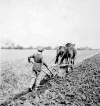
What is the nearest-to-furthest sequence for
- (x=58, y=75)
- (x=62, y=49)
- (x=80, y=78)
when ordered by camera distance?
1. (x=80, y=78)
2. (x=58, y=75)
3. (x=62, y=49)

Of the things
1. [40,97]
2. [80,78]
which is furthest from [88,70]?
[40,97]

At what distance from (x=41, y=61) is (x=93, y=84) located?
2524 mm

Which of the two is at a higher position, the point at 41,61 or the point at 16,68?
the point at 41,61

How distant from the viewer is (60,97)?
7.64m

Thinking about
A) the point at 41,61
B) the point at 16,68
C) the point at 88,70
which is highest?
the point at 41,61

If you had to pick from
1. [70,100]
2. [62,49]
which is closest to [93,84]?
[70,100]

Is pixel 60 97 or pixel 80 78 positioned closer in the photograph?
pixel 60 97

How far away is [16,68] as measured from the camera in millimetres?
18156

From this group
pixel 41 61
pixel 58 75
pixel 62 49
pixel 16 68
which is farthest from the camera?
pixel 16 68

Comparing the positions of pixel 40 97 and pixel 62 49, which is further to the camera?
pixel 62 49

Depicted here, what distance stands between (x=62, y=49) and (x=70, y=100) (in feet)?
14.6

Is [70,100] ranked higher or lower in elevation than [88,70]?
lower

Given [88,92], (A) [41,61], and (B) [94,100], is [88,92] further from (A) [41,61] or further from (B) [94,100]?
(A) [41,61]

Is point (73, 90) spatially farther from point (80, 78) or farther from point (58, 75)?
point (58, 75)
